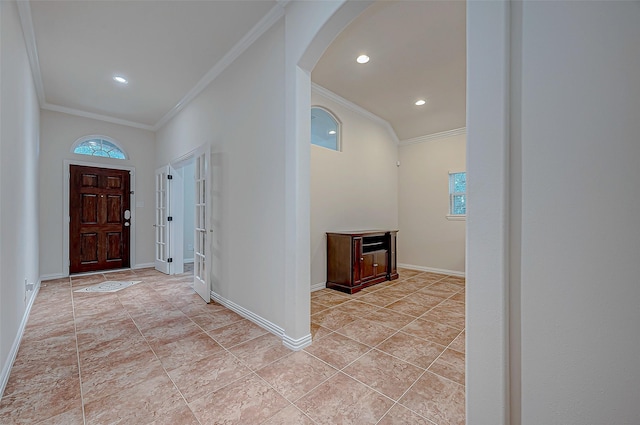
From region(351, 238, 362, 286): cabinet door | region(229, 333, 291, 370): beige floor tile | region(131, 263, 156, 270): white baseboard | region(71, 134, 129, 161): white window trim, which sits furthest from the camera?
region(131, 263, 156, 270): white baseboard

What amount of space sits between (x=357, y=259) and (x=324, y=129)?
2.09 meters

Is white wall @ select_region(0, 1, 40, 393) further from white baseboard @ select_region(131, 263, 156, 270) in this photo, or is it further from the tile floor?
white baseboard @ select_region(131, 263, 156, 270)

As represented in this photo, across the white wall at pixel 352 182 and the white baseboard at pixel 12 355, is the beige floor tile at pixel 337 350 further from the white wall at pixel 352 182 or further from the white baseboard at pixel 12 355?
the white baseboard at pixel 12 355

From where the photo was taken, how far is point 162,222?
501 centimetres

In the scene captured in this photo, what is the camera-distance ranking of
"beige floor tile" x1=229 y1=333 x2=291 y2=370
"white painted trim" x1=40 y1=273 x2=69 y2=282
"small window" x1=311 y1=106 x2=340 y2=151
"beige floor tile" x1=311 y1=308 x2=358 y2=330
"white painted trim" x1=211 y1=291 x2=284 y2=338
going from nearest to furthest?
"beige floor tile" x1=229 y1=333 x2=291 y2=370
"white painted trim" x1=211 y1=291 x2=284 y2=338
"beige floor tile" x1=311 y1=308 x2=358 y2=330
"small window" x1=311 y1=106 x2=340 y2=151
"white painted trim" x1=40 y1=273 x2=69 y2=282

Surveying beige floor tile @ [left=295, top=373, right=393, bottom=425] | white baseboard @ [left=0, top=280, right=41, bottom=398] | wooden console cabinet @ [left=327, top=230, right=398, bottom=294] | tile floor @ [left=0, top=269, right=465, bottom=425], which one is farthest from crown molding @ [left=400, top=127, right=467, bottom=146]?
white baseboard @ [left=0, top=280, right=41, bottom=398]

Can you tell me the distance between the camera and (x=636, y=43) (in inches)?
31.5

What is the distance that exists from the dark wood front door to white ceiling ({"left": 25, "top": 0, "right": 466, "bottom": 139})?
129cm

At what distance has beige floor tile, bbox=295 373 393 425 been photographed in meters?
1.42

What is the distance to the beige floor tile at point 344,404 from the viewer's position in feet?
4.67

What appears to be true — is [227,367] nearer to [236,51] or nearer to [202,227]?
[202,227]

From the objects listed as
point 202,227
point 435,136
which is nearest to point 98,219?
point 202,227

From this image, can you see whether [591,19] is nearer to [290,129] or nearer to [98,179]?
[290,129]

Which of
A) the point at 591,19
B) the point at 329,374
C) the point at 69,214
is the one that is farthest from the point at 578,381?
the point at 69,214
